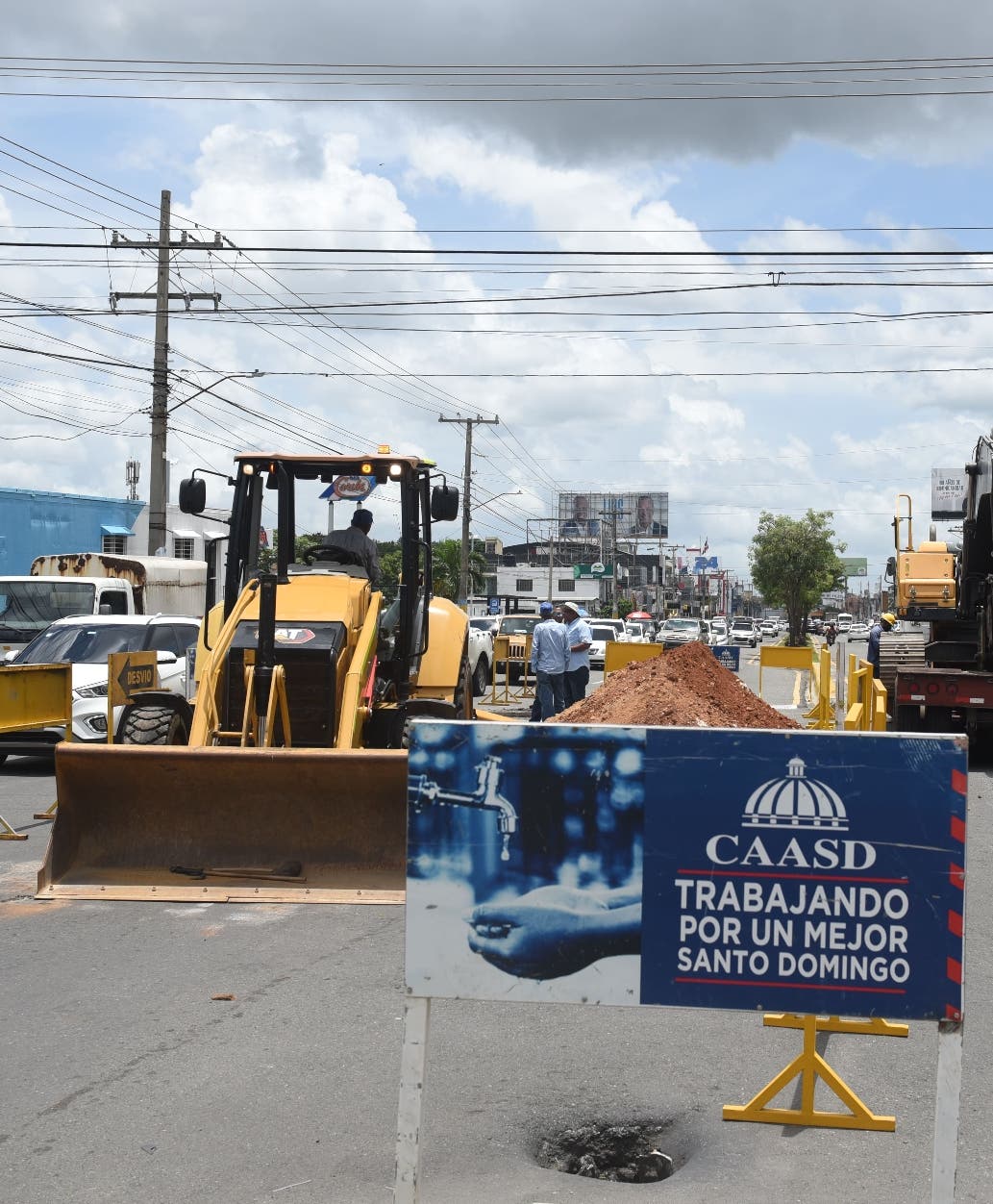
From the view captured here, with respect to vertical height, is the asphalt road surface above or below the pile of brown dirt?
below

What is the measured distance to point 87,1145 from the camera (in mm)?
4750

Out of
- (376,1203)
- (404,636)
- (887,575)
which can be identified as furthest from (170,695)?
(887,575)

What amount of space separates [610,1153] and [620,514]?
14838 centimetres

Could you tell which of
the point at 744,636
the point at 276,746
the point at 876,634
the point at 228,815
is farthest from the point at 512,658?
the point at 744,636

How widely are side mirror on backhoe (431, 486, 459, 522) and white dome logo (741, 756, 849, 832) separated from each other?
685cm

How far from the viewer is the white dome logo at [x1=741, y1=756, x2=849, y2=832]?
13.2ft

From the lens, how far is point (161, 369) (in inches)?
1182

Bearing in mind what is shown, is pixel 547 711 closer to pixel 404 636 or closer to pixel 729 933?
pixel 404 636

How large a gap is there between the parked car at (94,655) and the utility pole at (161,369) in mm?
13177

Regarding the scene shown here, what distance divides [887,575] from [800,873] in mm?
22891

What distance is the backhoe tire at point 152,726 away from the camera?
35.3ft

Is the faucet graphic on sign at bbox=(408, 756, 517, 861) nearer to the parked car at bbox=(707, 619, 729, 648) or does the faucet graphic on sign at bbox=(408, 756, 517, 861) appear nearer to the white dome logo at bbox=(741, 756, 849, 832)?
the white dome logo at bbox=(741, 756, 849, 832)

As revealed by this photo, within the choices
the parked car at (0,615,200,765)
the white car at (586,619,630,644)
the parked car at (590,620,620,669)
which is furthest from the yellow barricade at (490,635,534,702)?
the white car at (586,619,630,644)

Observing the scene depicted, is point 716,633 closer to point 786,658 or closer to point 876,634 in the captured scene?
point 786,658
